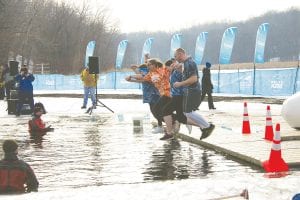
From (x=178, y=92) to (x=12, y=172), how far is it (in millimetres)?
A: 5000

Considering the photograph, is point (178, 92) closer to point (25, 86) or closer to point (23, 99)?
point (25, 86)

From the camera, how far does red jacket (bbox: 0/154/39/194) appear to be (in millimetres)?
6398

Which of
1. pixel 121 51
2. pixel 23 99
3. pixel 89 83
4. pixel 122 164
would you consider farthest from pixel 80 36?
pixel 122 164

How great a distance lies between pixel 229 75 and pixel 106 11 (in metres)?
80.2

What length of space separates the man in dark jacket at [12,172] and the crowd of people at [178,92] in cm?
430

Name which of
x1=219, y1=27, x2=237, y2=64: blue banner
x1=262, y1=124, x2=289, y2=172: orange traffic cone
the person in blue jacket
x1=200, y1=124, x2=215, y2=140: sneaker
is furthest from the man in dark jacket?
x1=219, y1=27, x2=237, y2=64: blue banner

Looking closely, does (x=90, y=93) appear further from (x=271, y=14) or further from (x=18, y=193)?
(x=271, y=14)

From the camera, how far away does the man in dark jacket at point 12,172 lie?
638 centimetres

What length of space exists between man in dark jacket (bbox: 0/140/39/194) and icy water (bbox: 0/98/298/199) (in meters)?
0.29

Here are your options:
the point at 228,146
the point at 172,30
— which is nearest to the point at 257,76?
the point at 228,146

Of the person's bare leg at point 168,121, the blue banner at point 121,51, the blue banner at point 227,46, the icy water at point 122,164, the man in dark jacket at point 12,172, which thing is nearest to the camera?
the man in dark jacket at point 12,172

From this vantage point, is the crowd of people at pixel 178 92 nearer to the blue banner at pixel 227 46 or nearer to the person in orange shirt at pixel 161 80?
the person in orange shirt at pixel 161 80

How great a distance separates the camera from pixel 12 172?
640 cm

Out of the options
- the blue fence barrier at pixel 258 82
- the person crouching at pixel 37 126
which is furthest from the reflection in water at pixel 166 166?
the blue fence barrier at pixel 258 82
